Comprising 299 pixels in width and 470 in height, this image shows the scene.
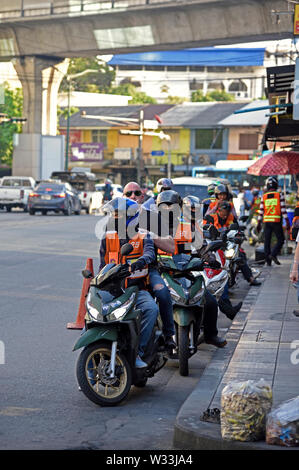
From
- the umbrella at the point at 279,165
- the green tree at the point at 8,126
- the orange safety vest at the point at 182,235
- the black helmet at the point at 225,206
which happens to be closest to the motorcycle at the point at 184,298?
the orange safety vest at the point at 182,235

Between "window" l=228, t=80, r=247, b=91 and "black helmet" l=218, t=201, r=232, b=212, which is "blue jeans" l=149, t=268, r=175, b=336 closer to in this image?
"black helmet" l=218, t=201, r=232, b=212

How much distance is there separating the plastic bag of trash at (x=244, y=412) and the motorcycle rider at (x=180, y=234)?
3070 millimetres

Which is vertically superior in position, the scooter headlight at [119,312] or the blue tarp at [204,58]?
Answer: the blue tarp at [204,58]

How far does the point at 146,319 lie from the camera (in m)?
8.02

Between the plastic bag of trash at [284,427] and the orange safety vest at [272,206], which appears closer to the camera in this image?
the plastic bag of trash at [284,427]

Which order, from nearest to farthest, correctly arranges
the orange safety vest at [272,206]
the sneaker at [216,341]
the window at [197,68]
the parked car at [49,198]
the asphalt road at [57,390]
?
the asphalt road at [57,390]
the sneaker at [216,341]
the orange safety vest at [272,206]
the parked car at [49,198]
the window at [197,68]

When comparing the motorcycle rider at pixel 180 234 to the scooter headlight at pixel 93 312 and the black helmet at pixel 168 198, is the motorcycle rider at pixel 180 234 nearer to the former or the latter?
the black helmet at pixel 168 198

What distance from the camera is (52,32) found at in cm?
4931

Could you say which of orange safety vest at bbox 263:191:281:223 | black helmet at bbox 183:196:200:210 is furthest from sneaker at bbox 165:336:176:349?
orange safety vest at bbox 263:191:281:223

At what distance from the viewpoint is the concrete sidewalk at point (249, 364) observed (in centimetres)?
639

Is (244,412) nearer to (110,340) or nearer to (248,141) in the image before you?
(110,340)

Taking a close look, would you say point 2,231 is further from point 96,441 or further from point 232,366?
point 96,441

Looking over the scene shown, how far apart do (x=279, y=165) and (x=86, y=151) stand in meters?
62.3

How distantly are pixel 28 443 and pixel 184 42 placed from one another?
38218 mm
